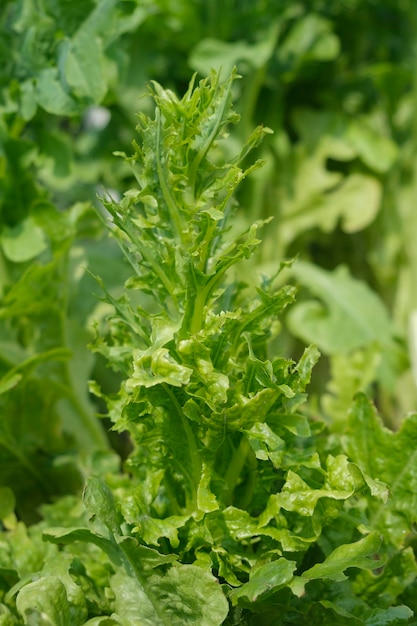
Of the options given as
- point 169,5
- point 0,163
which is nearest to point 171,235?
point 0,163

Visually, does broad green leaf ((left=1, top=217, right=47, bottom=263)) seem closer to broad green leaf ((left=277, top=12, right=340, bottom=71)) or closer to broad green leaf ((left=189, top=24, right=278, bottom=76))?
broad green leaf ((left=189, top=24, right=278, bottom=76))

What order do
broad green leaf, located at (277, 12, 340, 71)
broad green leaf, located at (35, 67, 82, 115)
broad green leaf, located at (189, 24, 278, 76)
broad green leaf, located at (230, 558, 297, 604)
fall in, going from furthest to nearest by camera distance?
broad green leaf, located at (277, 12, 340, 71)
broad green leaf, located at (189, 24, 278, 76)
broad green leaf, located at (35, 67, 82, 115)
broad green leaf, located at (230, 558, 297, 604)

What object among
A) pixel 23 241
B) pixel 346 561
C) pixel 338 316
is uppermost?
pixel 23 241

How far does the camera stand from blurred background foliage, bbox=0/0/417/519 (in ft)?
2.29

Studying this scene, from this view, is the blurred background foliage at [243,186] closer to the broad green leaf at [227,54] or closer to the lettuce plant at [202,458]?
the broad green leaf at [227,54]

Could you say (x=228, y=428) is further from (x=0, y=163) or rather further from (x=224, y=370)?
(x=0, y=163)

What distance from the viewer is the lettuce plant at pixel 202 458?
1.28ft

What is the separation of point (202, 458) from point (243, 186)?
2.78ft

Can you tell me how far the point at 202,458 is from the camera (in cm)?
42

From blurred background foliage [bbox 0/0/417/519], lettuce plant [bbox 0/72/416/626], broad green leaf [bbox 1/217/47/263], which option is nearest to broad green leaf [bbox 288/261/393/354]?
blurred background foliage [bbox 0/0/417/519]

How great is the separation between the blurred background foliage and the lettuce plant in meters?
0.20

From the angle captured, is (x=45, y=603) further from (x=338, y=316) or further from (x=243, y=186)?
(x=243, y=186)

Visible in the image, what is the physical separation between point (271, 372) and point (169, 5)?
0.88 meters

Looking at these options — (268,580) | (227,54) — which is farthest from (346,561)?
(227,54)
